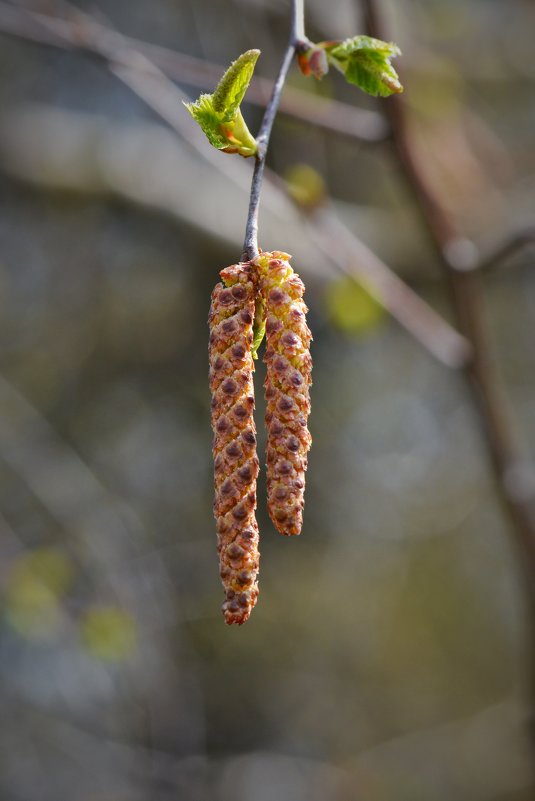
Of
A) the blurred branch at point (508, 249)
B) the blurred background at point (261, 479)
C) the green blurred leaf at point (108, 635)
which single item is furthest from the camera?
the blurred background at point (261, 479)

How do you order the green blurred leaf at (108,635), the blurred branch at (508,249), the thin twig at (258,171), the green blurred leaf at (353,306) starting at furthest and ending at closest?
the green blurred leaf at (108,635), the green blurred leaf at (353,306), the blurred branch at (508,249), the thin twig at (258,171)

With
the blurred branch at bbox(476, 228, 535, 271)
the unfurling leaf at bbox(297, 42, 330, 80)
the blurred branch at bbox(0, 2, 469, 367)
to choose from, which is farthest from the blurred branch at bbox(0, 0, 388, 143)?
the unfurling leaf at bbox(297, 42, 330, 80)

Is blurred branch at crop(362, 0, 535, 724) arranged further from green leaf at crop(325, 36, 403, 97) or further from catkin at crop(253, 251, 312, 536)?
catkin at crop(253, 251, 312, 536)

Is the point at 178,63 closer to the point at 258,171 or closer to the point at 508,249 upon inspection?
the point at 508,249

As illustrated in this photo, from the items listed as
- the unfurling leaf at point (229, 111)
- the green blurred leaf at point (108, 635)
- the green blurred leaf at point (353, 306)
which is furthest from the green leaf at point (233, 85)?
the green blurred leaf at point (108, 635)

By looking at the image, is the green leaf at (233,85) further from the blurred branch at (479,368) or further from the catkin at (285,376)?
the blurred branch at (479,368)

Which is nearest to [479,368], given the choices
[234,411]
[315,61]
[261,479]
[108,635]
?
[315,61]

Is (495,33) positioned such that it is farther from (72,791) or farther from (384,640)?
(72,791)
